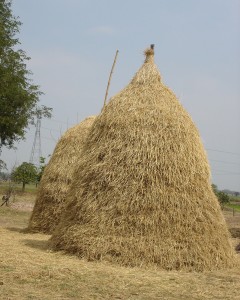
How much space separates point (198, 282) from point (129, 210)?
1848mm

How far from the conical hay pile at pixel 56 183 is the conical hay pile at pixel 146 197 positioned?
396cm

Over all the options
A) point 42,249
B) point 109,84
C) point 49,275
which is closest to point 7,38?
point 109,84

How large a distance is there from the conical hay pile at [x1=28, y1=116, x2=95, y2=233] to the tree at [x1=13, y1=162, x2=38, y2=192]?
21.1m

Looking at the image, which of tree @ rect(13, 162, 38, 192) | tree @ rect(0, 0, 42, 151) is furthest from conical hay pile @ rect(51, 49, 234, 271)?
tree @ rect(13, 162, 38, 192)

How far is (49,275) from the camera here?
284 inches

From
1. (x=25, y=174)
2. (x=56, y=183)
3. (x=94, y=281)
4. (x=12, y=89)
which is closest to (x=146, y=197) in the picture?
(x=94, y=281)

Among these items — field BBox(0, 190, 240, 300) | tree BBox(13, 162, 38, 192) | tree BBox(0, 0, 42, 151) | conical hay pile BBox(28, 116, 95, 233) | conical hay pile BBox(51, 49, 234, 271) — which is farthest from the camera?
tree BBox(13, 162, 38, 192)

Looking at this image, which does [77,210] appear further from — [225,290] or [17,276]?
[225,290]

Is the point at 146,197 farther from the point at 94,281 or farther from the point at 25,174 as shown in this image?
the point at 25,174

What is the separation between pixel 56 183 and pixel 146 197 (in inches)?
216

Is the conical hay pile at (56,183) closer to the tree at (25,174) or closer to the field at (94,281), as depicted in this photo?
the field at (94,281)

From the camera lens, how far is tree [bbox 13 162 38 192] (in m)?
35.8

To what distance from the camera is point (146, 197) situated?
28.6 ft

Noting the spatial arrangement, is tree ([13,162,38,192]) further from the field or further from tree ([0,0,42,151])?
the field
